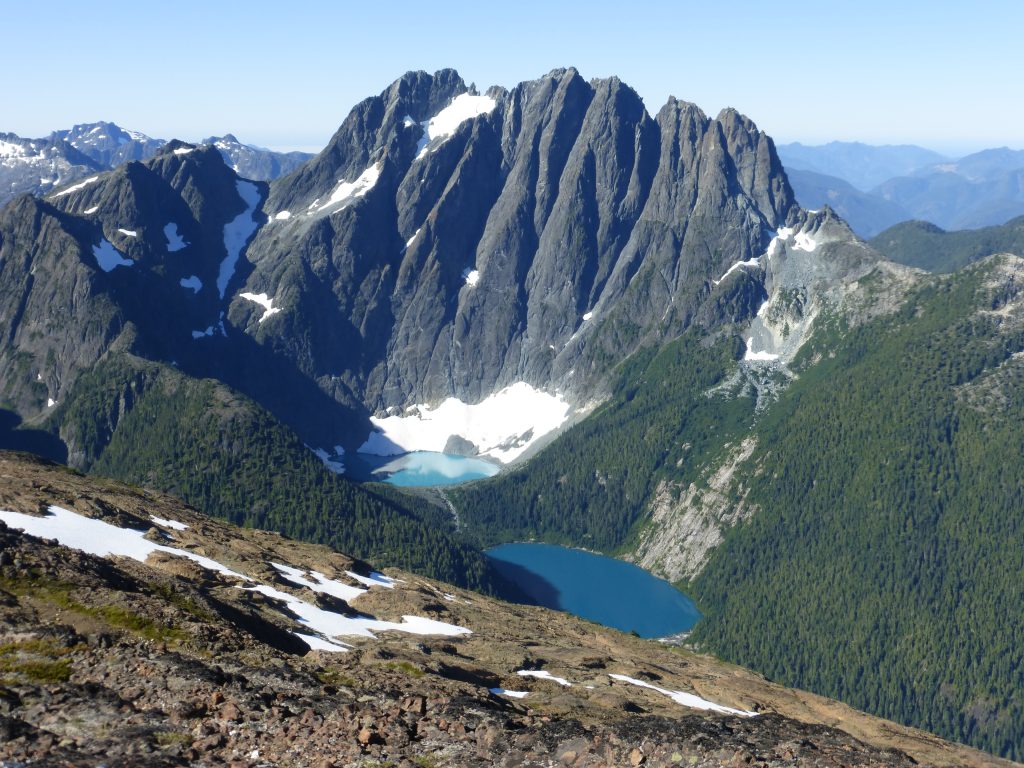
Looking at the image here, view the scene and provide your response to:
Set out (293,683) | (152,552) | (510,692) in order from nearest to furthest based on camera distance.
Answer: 1. (293,683)
2. (510,692)
3. (152,552)

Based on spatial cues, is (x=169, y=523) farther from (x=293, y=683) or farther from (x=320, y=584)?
(x=293, y=683)

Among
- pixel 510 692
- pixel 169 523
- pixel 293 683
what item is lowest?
pixel 169 523

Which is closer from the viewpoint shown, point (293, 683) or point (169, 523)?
point (293, 683)

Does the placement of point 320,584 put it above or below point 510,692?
below

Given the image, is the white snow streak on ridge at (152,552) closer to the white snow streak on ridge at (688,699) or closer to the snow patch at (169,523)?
the snow patch at (169,523)

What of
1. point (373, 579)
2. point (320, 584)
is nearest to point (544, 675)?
point (320, 584)

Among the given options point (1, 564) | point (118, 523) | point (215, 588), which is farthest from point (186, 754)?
point (118, 523)

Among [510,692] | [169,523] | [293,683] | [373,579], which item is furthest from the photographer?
[373,579]
